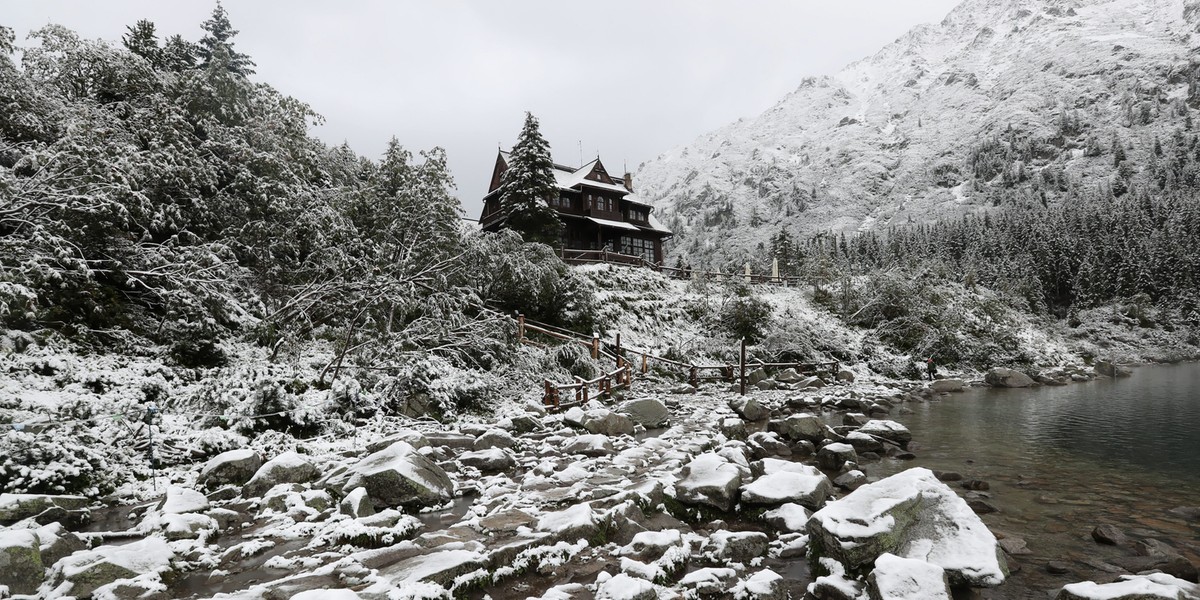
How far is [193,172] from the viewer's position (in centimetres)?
1198

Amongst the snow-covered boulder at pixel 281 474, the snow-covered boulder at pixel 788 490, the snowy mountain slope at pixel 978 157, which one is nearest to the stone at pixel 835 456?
the snow-covered boulder at pixel 788 490

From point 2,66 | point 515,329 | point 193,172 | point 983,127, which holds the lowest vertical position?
point 515,329

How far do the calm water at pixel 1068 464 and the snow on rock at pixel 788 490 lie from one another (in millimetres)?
2154

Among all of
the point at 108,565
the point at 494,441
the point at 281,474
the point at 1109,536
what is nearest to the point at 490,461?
the point at 494,441

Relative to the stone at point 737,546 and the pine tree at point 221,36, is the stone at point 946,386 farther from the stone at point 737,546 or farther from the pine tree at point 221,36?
the pine tree at point 221,36

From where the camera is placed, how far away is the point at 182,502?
6258mm

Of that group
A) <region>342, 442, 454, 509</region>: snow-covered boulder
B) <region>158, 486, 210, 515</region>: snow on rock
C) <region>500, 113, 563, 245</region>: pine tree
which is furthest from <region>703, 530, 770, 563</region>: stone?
<region>500, 113, 563, 245</region>: pine tree

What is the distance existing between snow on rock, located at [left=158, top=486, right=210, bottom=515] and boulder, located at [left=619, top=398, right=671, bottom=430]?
8564 millimetres

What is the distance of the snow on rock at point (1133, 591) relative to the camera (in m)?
4.14

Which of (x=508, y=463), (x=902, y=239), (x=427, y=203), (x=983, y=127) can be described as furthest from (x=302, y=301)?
(x=983, y=127)

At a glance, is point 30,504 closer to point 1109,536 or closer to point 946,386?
point 1109,536

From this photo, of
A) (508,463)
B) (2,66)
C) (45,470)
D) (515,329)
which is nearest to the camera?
(45,470)

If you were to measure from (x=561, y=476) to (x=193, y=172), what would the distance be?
11.2 meters

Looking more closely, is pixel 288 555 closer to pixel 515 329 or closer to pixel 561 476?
pixel 561 476
